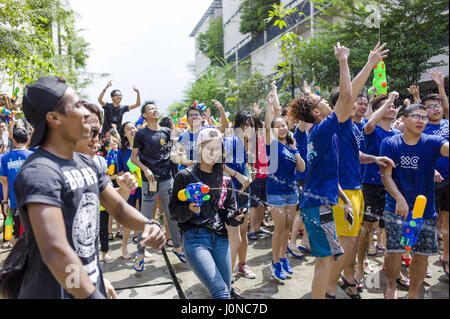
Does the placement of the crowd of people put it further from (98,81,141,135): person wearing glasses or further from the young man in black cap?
(98,81,141,135): person wearing glasses

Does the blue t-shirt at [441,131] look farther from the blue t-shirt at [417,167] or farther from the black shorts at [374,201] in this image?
the blue t-shirt at [417,167]

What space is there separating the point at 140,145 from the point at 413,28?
3502mm

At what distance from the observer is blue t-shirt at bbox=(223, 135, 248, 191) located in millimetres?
4166

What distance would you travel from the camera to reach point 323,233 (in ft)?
9.18

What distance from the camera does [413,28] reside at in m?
3.16

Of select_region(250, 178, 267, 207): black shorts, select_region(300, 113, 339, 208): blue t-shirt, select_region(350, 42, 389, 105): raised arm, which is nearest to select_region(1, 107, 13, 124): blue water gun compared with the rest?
select_region(250, 178, 267, 207): black shorts

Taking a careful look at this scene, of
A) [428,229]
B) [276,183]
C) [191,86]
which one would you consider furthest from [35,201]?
[191,86]

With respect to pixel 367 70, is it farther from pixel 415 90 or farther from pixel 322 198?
pixel 415 90

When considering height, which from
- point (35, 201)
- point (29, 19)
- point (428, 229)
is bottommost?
point (428, 229)

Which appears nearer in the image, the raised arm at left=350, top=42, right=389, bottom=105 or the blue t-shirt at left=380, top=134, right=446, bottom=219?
the raised arm at left=350, top=42, right=389, bottom=105

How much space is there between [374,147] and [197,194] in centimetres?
227

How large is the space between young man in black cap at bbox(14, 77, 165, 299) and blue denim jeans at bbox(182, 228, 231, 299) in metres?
0.96

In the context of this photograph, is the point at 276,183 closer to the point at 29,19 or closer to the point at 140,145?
the point at 140,145
